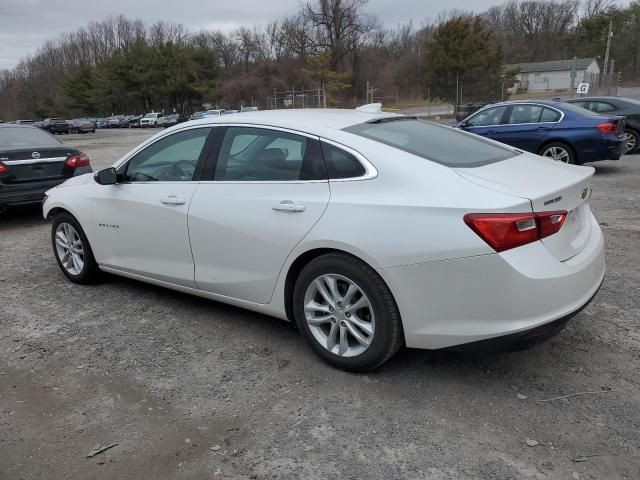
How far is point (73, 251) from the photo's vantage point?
5.10 metres

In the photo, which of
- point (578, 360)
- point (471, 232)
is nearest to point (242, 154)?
point (471, 232)

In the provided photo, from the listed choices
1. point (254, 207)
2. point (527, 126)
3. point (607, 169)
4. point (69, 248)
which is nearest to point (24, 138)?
point (69, 248)

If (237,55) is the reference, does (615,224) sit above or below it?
below

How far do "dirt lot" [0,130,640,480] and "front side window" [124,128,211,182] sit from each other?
1.08m

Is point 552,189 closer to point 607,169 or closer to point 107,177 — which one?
point 107,177

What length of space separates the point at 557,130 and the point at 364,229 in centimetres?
843

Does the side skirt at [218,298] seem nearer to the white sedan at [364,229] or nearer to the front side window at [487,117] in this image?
the white sedan at [364,229]

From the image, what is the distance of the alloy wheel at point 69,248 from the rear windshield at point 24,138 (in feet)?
11.3

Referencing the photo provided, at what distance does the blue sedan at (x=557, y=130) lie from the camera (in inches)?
385

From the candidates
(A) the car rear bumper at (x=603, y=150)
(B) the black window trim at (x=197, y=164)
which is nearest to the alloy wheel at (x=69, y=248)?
(B) the black window trim at (x=197, y=164)

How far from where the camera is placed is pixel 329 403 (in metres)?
3.05

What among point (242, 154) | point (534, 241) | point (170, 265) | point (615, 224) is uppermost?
point (242, 154)

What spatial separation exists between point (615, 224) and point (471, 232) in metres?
4.82

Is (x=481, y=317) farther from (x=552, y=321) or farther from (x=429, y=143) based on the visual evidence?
(x=429, y=143)
